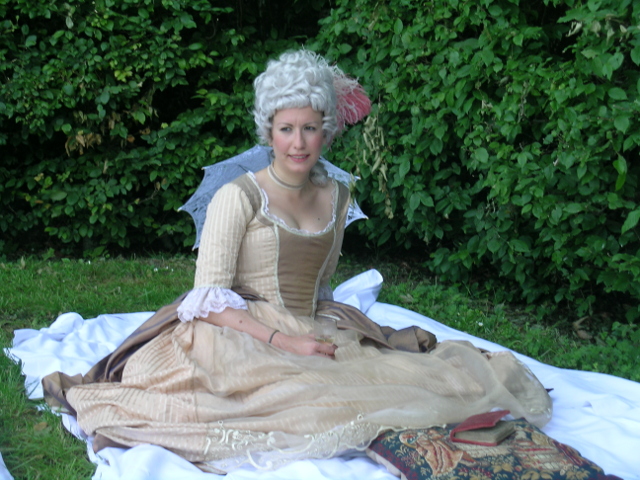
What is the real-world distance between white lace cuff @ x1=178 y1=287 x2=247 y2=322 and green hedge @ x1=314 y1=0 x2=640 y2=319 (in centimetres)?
190

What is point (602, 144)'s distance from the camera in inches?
136

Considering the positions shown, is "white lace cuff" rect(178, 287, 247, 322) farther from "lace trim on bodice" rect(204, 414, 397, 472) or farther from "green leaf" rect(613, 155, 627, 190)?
"green leaf" rect(613, 155, 627, 190)

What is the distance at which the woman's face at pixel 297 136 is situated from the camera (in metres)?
2.60

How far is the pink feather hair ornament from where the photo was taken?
2816 mm

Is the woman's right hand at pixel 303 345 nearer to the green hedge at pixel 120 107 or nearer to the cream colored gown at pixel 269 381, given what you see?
the cream colored gown at pixel 269 381

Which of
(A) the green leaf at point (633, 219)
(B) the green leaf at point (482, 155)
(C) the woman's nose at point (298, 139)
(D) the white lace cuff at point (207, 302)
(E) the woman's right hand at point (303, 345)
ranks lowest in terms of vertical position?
(E) the woman's right hand at point (303, 345)

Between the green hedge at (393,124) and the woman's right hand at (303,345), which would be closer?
the woman's right hand at (303,345)

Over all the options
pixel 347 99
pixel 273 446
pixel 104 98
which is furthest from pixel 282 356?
pixel 104 98

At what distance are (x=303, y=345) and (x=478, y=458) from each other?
73 cm

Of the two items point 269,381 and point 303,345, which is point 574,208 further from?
point 269,381

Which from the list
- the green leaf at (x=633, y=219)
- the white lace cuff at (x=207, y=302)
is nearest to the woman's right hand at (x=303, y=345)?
the white lace cuff at (x=207, y=302)

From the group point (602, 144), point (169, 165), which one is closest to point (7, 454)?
point (602, 144)

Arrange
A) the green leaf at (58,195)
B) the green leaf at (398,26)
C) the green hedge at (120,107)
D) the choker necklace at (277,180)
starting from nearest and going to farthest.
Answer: the choker necklace at (277,180) → the green leaf at (398,26) → the green hedge at (120,107) → the green leaf at (58,195)

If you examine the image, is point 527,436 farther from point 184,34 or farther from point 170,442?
point 184,34
